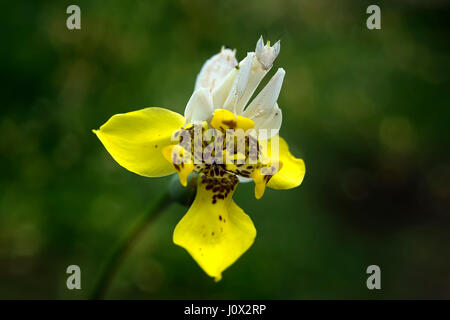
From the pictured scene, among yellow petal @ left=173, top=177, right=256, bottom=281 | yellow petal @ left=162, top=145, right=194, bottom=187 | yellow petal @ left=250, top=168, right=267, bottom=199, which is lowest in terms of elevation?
yellow petal @ left=173, top=177, right=256, bottom=281

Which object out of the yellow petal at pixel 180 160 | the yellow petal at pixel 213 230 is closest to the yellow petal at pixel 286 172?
the yellow petal at pixel 213 230

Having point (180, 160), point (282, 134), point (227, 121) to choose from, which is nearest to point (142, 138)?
point (180, 160)

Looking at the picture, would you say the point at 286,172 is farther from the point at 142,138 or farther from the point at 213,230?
the point at 142,138

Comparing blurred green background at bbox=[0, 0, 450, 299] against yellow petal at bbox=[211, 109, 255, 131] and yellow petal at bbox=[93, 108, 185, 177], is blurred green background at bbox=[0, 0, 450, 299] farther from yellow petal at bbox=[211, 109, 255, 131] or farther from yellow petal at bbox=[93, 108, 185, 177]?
yellow petal at bbox=[211, 109, 255, 131]

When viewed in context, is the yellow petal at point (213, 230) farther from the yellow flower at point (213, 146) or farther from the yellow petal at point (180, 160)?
the yellow petal at point (180, 160)

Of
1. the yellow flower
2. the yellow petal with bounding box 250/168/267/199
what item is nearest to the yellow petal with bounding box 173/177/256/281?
the yellow flower

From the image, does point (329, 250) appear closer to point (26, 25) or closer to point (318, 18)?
point (318, 18)
